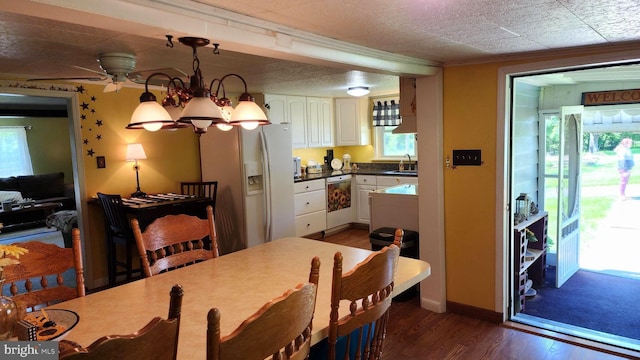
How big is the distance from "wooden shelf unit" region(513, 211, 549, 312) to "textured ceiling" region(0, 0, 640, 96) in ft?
5.07

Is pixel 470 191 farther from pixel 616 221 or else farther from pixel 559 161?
pixel 616 221

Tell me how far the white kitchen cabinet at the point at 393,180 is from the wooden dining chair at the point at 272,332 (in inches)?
186

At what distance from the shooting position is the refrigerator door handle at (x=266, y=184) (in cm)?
467

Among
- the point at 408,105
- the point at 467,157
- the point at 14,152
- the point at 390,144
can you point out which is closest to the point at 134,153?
the point at 408,105

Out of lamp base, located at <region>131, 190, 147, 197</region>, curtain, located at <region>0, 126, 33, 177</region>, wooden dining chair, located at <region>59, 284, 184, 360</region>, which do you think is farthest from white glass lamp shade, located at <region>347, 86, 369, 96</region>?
curtain, located at <region>0, 126, 33, 177</region>

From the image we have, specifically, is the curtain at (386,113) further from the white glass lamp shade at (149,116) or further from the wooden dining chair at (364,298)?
the wooden dining chair at (364,298)

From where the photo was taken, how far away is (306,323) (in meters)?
1.15

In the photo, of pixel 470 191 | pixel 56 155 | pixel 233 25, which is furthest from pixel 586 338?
pixel 56 155

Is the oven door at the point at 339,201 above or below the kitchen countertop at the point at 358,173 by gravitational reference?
below

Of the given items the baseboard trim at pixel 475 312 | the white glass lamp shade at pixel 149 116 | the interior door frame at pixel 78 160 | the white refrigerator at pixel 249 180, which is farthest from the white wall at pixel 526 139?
the interior door frame at pixel 78 160

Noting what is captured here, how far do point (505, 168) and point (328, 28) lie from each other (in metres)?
1.79

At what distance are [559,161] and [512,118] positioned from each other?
54.4 inches

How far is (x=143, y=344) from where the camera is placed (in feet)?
2.76

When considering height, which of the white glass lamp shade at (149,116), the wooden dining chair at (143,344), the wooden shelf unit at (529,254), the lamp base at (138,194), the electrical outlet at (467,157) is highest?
the white glass lamp shade at (149,116)
